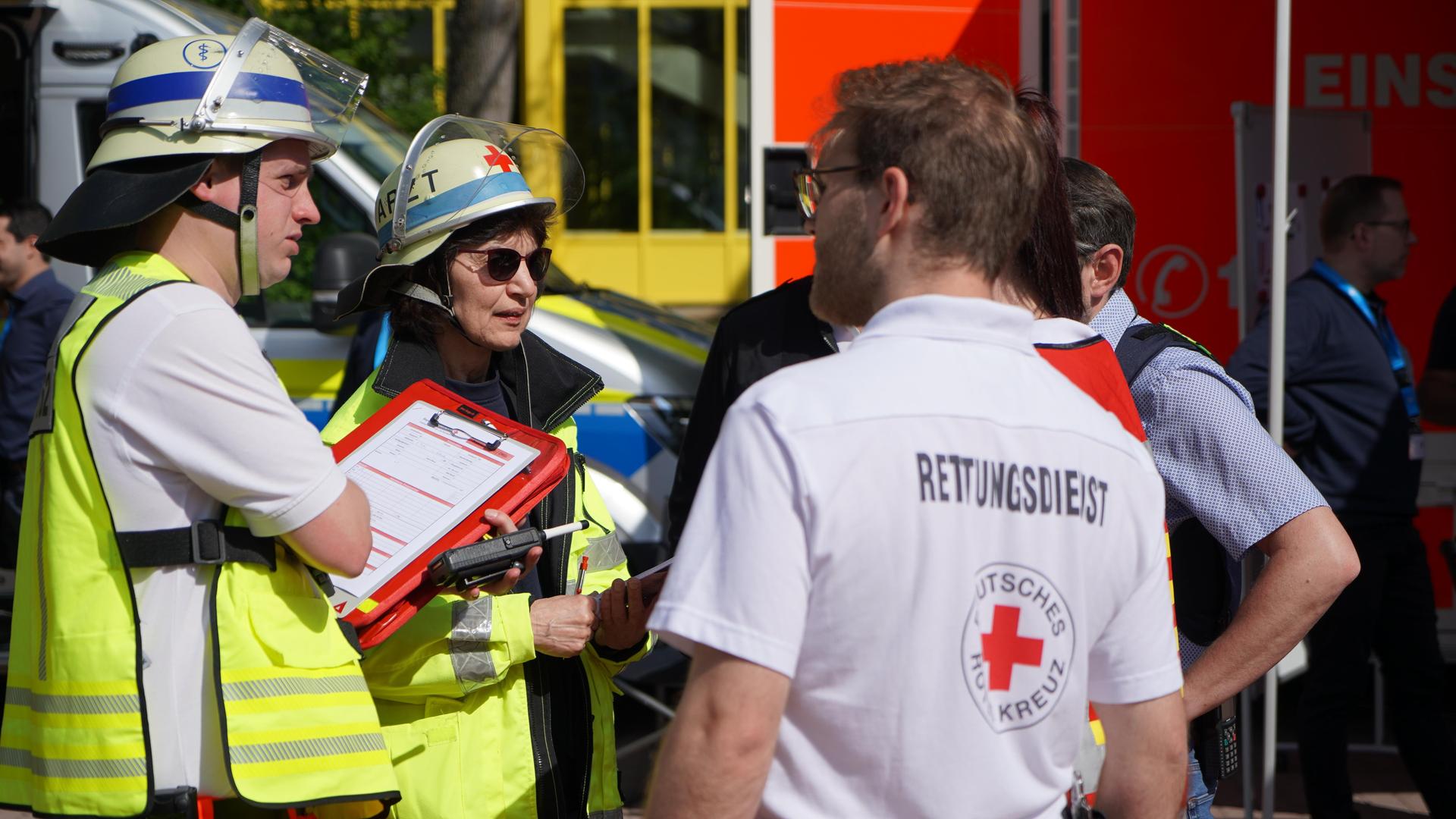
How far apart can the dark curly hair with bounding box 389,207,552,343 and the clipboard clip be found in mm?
364

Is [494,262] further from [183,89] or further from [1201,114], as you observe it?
[1201,114]

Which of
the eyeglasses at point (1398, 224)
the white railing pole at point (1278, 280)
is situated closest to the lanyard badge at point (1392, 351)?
the eyeglasses at point (1398, 224)

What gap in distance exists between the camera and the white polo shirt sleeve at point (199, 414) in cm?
179

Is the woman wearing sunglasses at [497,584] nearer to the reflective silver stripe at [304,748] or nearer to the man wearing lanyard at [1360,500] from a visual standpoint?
the reflective silver stripe at [304,748]

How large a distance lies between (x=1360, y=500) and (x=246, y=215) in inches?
159

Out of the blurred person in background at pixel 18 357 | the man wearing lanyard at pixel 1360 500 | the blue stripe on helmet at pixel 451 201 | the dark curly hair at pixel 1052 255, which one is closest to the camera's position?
the dark curly hair at pixel 1052 255

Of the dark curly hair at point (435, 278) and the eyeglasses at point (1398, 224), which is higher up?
the eyeglasses at point (1398, 224)

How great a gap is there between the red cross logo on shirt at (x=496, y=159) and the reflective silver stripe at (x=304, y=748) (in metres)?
1.19

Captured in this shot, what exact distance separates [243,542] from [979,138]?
3.49ft

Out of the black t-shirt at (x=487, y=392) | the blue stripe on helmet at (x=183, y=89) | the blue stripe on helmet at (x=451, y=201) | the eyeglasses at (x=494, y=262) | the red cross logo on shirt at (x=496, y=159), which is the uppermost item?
the blue stripe on helmet at (x=183, y=89)

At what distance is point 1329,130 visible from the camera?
567cm

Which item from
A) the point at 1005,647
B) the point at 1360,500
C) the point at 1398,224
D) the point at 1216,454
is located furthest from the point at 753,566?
the point at 1398,224

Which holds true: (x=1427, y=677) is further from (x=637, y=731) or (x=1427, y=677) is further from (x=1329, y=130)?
(x=637, y=731)

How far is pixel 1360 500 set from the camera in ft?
15.9
